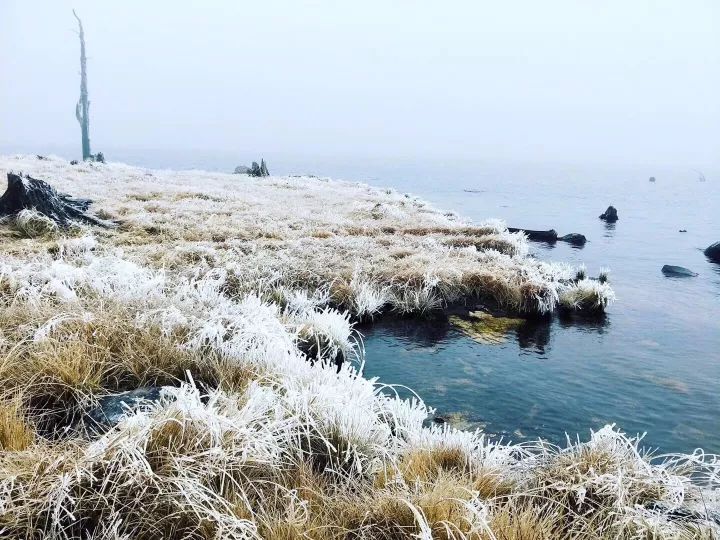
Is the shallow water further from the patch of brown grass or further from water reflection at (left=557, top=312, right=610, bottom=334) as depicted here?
the patch of brown grass

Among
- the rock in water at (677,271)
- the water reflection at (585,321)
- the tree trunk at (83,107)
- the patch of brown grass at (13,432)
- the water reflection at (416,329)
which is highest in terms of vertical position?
the tree trunk at (83,107)

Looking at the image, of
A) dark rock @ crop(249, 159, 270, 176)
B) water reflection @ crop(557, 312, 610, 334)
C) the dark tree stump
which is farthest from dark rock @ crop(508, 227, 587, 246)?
dark rock @ crop(249, 159, 270, 176)

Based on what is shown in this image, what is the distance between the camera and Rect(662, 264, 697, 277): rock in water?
721 inches

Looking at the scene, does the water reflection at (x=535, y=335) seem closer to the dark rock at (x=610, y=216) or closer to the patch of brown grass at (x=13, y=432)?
the patch of brown grass at (x=13, y=432)

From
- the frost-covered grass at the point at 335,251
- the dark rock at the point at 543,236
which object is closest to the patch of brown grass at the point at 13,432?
the frost-covered grass at the point at 335,251

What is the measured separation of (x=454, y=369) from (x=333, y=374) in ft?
11.2

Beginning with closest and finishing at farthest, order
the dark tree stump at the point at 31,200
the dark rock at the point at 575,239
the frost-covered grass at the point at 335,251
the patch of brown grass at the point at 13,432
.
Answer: the patch of brown grass at the point at 13,432 < the frost-covered grass at the point at 335,251 < the dark tree stump at the point at 31,200 < the dark rock at the point at 575,239

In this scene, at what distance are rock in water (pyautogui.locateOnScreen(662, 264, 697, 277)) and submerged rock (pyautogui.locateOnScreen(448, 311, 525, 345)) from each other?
10088 mm

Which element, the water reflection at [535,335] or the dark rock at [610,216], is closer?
the water reflection at [535,335]

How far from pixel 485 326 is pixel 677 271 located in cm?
Result: 1147

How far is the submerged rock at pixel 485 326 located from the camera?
10.3m

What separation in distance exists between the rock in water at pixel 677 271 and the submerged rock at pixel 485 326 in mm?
10088

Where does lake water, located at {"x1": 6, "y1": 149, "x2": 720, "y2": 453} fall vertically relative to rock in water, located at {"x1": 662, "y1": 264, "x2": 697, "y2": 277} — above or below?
below

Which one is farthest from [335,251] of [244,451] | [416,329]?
[244,451]
